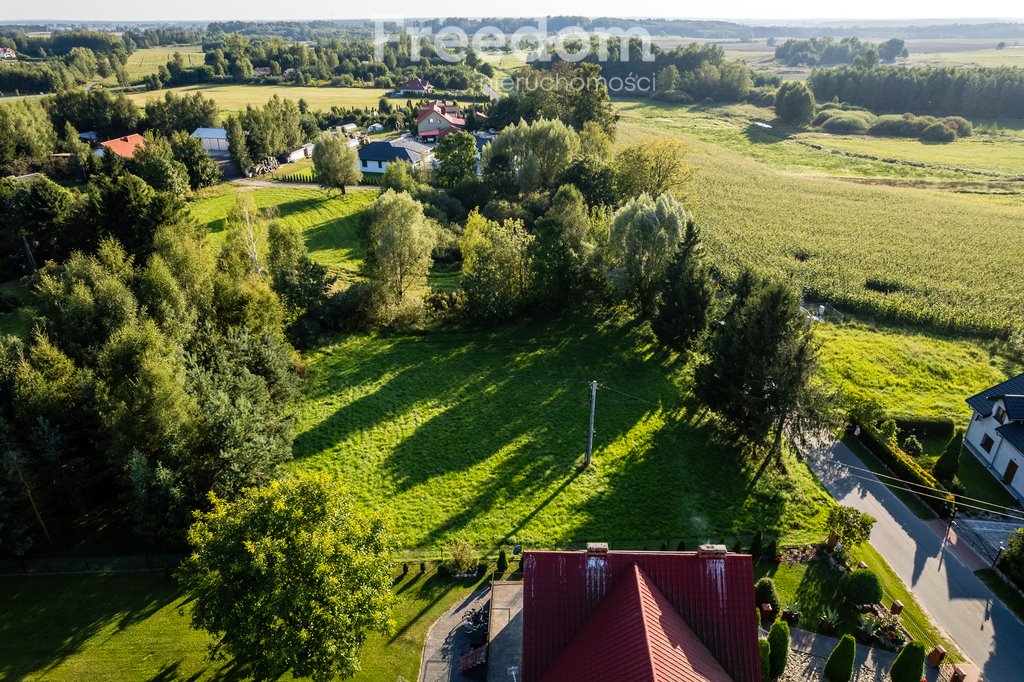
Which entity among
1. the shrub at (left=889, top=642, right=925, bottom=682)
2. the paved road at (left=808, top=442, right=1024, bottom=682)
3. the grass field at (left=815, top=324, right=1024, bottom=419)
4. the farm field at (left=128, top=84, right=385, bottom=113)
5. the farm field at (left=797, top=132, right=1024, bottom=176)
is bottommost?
the paved road at (left=808, top=442, right=1024, bottom=682)

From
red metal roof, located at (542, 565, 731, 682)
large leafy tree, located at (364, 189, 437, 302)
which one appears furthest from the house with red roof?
red metal roof, located at (542, 565, 731, 682)

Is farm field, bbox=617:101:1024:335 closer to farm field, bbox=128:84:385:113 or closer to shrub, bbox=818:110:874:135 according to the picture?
shrub, bbox=818:110:874:135

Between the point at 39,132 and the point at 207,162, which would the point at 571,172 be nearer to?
the point at 207,162

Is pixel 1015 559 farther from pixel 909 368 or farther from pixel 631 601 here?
pixel 909 368

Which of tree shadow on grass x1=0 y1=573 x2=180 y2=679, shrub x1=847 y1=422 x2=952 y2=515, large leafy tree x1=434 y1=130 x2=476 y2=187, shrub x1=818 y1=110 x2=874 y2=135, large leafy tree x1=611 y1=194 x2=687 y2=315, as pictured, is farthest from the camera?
shrub x1=818 y1=110 x2=874 y2=135

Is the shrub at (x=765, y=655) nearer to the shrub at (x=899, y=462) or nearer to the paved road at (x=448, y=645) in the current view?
the paved road at (x=448, y=645)
